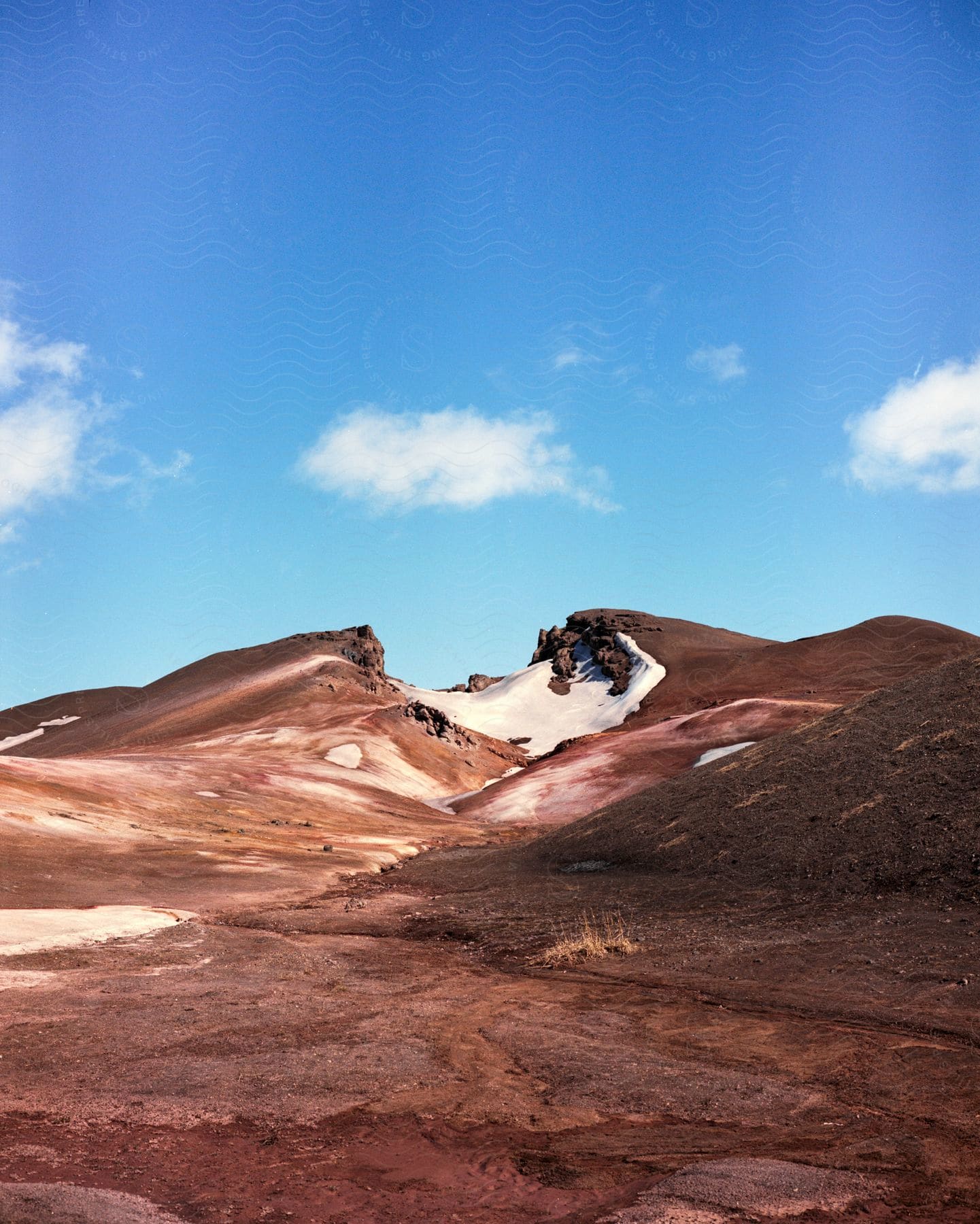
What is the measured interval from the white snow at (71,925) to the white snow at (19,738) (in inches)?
4870

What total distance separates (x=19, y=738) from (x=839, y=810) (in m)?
137

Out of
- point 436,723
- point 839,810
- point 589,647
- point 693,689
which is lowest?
point 839,810

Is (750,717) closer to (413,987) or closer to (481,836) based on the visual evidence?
(481,836)

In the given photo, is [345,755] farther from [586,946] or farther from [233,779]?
[586,946]

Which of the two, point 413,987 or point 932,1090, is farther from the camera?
point 413,987

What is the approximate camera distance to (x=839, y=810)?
24234 mm

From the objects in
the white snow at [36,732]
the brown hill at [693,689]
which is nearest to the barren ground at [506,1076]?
the brown hill at [693,689]

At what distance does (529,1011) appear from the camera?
1384cm

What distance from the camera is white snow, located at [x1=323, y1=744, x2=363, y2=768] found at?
7769cm

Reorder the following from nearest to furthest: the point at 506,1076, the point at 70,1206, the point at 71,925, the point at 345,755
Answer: the point at 70,1206 < the point at 506,1076 < the point at 71,925 < the point at 345,755

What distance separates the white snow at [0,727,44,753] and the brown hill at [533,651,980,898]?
12075cm

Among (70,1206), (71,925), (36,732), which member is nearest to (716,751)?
(71,925)

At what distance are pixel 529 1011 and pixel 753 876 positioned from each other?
11008 millimetres

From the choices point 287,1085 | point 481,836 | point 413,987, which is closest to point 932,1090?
point 287,1085
